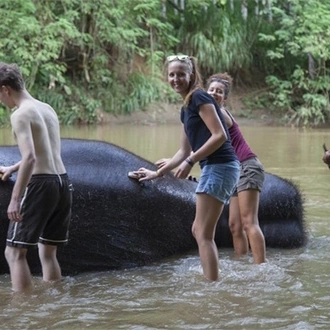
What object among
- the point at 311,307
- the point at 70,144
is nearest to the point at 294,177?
the point at 70,144

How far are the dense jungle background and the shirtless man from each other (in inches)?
622

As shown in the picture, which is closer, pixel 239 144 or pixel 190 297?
pixel 190 297

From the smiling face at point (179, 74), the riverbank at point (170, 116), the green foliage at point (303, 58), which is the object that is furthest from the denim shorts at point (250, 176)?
the green foliage at point (303, 58)

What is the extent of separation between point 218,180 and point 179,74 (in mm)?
729

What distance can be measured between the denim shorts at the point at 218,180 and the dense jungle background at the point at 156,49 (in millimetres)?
15949

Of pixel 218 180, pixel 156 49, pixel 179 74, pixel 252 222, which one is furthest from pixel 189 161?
pixel 156 49

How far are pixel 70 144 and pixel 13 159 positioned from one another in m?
0.50

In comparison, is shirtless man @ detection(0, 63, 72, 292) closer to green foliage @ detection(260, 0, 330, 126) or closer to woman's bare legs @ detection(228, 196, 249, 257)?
woman's bare legs @ detection(228, 196, 249, 257)

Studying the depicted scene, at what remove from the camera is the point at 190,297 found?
461 centimetres

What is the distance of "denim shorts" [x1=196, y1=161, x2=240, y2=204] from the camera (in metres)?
4.74

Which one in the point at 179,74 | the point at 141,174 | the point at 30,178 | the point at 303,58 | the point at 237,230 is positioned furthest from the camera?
the point at 303,58

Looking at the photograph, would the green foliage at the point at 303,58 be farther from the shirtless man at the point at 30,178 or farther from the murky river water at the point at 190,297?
the shirtless man at the point at 30,178

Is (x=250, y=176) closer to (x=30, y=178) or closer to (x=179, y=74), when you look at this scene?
(x=179, y=74)

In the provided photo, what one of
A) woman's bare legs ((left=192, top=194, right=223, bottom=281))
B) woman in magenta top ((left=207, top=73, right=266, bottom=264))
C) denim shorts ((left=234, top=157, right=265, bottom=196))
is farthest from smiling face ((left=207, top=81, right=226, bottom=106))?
woman's bare legs ((left=192, top=194, right=223, bottom=281))
